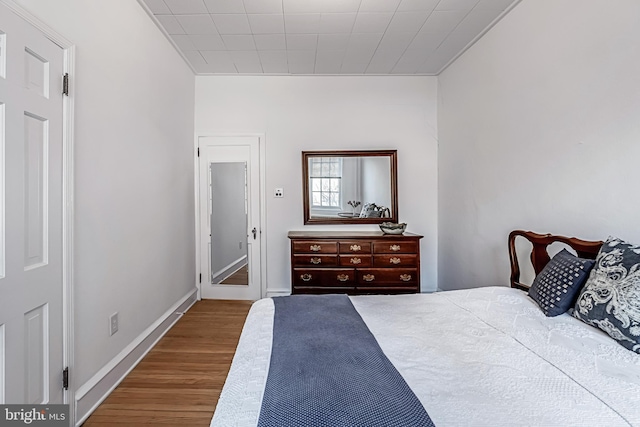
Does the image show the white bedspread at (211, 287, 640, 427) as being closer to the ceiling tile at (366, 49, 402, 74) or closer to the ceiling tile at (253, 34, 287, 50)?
the ceiling tile at (253, 34, 287, 50)

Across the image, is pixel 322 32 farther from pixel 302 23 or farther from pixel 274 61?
pixel 274 61

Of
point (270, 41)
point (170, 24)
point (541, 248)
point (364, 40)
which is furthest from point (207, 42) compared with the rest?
point (541, 248)

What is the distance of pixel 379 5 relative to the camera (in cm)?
241

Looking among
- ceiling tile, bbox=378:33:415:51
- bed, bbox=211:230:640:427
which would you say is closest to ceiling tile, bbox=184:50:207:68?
ceiling tile, bbox=378:33:415:51

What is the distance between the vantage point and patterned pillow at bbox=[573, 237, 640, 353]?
1.17 meters

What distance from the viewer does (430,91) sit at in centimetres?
375

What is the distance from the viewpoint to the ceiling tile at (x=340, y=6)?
2.36m

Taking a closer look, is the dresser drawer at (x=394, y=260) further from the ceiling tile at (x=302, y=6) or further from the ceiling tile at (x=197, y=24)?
the ceiling tile at (x=197, y=24)

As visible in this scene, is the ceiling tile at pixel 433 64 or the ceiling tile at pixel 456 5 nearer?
the ceiling tile at pixel 456 5

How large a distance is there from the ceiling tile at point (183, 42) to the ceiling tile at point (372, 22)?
1.55 m

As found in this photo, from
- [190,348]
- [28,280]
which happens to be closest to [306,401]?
[28,280]

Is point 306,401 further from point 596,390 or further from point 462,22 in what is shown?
point 462,22

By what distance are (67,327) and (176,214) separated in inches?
64.2

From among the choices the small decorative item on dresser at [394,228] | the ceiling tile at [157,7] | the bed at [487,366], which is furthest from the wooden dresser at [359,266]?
the ceiling tile at [157,7]
